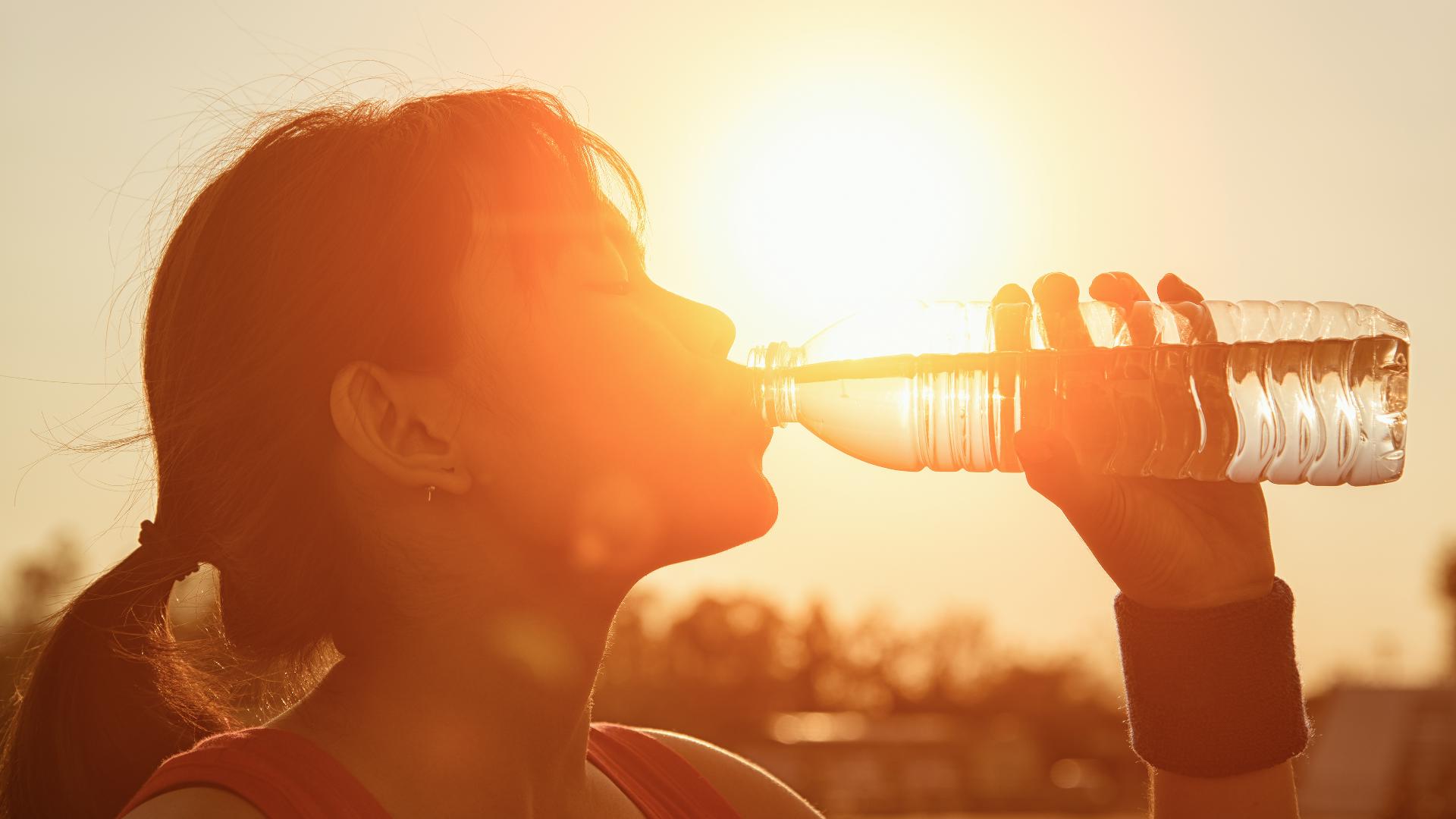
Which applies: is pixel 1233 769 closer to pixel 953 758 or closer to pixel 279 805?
pixel 279 805

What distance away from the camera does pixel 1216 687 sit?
2480 millimetres

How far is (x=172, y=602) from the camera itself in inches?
99.3

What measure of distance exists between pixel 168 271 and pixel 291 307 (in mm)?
350

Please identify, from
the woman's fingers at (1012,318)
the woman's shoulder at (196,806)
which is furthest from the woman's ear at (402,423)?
the woman's fingers at (1012,318)

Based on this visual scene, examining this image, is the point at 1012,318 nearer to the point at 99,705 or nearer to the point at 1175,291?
the point at 1175,291

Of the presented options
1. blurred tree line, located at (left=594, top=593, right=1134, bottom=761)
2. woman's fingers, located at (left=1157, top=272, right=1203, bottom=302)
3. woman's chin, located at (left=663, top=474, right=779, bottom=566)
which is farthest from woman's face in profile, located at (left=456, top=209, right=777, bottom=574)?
blurred tree line, located at (left=594, top=593, right=1134, bottom=761)

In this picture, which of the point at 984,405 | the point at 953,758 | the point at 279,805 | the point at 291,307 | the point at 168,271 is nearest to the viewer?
the point at 279,805

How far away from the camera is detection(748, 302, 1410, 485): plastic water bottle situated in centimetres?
281

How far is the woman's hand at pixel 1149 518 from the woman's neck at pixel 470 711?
854mm

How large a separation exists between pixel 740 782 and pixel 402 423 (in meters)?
1.05

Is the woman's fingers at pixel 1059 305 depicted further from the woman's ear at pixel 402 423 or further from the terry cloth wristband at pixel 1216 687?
the woman's ear at pixel 402 423

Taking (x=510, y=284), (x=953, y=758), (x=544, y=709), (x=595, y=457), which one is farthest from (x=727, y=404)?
(x=953, y=758)

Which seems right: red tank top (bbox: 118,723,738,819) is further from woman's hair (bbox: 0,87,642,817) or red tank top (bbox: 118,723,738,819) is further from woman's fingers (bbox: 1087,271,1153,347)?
woman's fingers (bbox: 1087,271,1153,347)

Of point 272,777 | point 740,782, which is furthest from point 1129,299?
point 272,777
